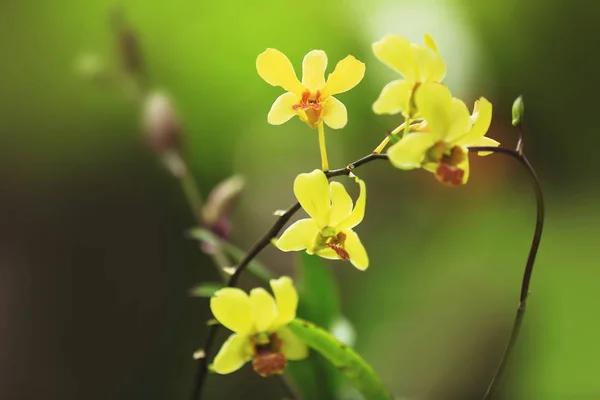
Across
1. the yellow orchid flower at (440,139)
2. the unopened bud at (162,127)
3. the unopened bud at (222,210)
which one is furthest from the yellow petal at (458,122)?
the unopened bud at (162,127)

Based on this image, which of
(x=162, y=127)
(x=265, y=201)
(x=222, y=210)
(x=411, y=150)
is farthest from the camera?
(x=265, y=201)

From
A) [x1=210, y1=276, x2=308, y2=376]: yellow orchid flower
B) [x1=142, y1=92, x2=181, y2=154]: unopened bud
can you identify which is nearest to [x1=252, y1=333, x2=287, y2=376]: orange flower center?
[x1=210, y1=276, x2=308, y2=376]: yellow orchid flower

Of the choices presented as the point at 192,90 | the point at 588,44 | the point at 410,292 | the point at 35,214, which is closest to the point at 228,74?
the point at 192,90

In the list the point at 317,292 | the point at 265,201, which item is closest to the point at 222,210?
the point at 317,292

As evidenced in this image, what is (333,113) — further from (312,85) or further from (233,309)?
(233,309)

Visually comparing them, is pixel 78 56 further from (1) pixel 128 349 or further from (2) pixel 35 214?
(1) pixel 128 349
